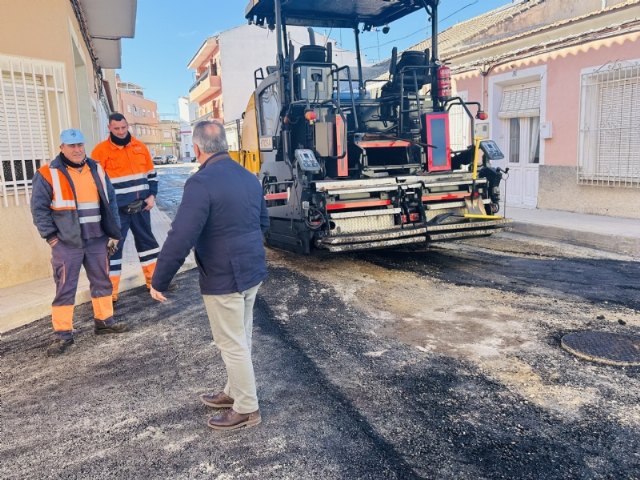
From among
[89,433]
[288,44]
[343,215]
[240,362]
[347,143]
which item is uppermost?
[288,44]

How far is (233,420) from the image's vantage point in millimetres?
3014

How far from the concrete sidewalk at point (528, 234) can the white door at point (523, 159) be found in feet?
1.68

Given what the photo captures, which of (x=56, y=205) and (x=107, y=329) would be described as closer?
(x=56, y=205)

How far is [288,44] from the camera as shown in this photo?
22.9 feet

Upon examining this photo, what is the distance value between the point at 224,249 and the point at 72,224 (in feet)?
6.85

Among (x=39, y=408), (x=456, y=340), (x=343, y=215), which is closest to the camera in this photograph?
(x=39, y=408)

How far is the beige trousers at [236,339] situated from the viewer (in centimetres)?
297

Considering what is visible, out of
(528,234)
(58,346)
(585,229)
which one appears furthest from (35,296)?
(585,229)

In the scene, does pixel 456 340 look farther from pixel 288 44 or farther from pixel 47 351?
pixel 288 44

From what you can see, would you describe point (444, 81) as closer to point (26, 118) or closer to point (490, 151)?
point (490, 151)

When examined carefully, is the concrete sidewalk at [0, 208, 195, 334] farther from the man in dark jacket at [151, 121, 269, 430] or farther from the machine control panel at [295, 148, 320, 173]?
the man in dark jacket at [151, 121, 269, 430]

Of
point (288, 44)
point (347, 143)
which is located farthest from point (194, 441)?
point (288, 44)

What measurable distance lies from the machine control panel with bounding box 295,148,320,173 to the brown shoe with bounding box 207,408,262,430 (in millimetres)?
3449

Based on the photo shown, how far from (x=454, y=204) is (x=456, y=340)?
Result: 3004mm
